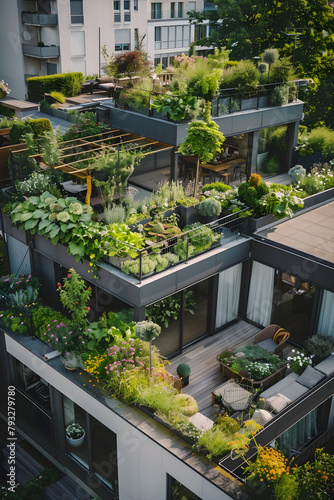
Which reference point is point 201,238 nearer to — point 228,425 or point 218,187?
point 218,187

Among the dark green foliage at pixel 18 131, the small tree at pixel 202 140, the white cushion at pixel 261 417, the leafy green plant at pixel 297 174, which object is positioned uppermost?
the small tree at pixel 202 140

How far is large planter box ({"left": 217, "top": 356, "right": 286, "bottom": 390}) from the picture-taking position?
39.3 feet

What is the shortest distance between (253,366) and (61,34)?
3245 cm

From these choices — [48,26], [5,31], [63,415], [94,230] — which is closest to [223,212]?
[94,230]

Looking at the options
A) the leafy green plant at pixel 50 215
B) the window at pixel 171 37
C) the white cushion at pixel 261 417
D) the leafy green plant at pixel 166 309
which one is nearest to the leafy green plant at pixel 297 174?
the leafy green plant at pixel 166 309

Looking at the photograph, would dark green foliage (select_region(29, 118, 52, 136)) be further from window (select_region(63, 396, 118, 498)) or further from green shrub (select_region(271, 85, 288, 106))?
window (select_region(63, 396, 118, 498))

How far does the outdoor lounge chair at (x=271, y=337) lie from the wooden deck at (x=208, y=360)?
0.52m

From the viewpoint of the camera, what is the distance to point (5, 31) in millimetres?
39250

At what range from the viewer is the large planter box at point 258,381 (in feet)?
39.3

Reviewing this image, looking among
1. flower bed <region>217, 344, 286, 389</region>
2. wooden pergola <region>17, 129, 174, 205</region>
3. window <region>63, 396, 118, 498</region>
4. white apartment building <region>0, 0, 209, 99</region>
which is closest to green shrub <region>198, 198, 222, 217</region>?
wooden pergola <region>17, 129, 174, 205</region>

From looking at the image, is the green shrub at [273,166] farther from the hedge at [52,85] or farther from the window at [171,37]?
the window at [171,37]

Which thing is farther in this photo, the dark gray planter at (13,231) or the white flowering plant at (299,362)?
the dark gray planter at (13,231)

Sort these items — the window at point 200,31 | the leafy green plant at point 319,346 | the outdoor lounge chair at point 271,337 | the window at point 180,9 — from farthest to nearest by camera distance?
the window at point 200,31 → the window at point 180,9 → the outdoor lounge chair at point 271,337 → the leafy green plant at point 319,346

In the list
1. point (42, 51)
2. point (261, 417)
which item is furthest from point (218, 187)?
point (42, 51)
